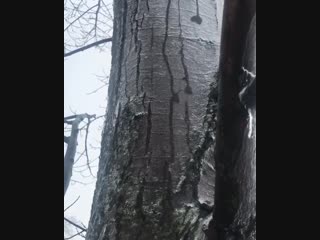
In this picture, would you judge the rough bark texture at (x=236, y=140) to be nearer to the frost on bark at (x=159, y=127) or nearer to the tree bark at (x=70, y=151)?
the frost on bark at (x=159, y=127)

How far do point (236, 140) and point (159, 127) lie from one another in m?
0.18

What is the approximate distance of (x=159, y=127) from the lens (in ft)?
2.46

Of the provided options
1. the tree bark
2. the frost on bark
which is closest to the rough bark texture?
the frost on bark

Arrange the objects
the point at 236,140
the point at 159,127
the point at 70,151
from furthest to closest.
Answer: the point at 70,151 < the point at 159,127 < the point at 236,140

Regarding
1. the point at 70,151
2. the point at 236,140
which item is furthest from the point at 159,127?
the point at 70,151

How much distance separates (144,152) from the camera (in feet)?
2.39

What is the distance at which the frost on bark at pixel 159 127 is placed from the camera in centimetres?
68

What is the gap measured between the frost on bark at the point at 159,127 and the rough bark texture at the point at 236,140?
2.5 inches

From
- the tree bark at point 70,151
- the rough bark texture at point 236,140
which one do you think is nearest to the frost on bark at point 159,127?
the rough bark texture at point 236,140

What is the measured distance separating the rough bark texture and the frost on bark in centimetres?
6

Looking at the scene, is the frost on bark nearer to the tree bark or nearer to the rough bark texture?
the rough bark texture

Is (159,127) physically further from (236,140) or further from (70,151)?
(70,151)
